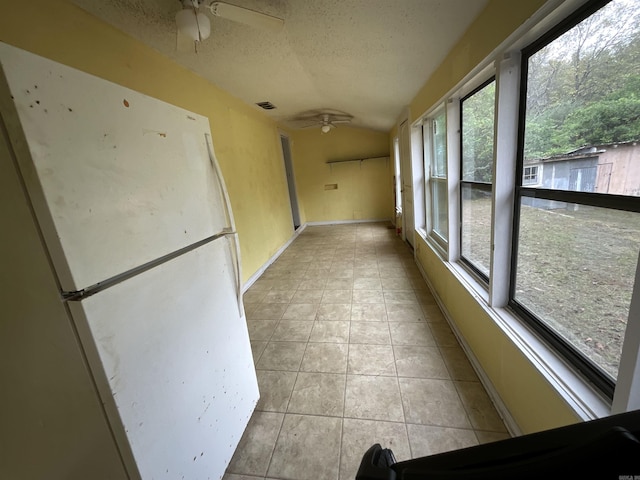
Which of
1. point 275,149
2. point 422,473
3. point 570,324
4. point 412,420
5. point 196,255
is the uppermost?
point 275,149

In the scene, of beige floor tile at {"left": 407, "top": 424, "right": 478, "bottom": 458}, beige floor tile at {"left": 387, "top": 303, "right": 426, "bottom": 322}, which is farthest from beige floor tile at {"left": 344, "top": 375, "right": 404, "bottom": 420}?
beige floor tile at {"left": 387, "top": 303, "right": 426, "bottom": 322}

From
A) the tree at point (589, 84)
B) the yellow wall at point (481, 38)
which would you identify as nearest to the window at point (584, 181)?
the tree at point (589, 84)

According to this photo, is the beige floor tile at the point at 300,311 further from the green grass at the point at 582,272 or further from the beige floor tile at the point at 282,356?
the green grass at the point at 582,272

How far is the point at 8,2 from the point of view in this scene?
1.24 meters

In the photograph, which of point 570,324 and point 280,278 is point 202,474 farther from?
point 280,278

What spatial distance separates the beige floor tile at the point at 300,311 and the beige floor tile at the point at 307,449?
1131 millimetres

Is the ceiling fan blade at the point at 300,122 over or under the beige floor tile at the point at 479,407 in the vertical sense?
over

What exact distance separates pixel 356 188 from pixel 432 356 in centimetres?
536

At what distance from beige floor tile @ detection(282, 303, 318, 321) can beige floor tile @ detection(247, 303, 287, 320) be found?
0.07m

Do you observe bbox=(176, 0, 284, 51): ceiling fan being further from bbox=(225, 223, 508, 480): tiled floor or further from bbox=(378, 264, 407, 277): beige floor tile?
bbox=(378, 264, 407, 277): beige floor tile

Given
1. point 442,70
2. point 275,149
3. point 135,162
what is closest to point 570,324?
point 135,162

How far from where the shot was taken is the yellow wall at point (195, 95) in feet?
4.54

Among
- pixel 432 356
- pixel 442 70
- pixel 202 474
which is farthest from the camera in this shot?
pixel 442 70

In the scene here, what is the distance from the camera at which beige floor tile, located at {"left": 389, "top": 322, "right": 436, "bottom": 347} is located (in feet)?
7.13
